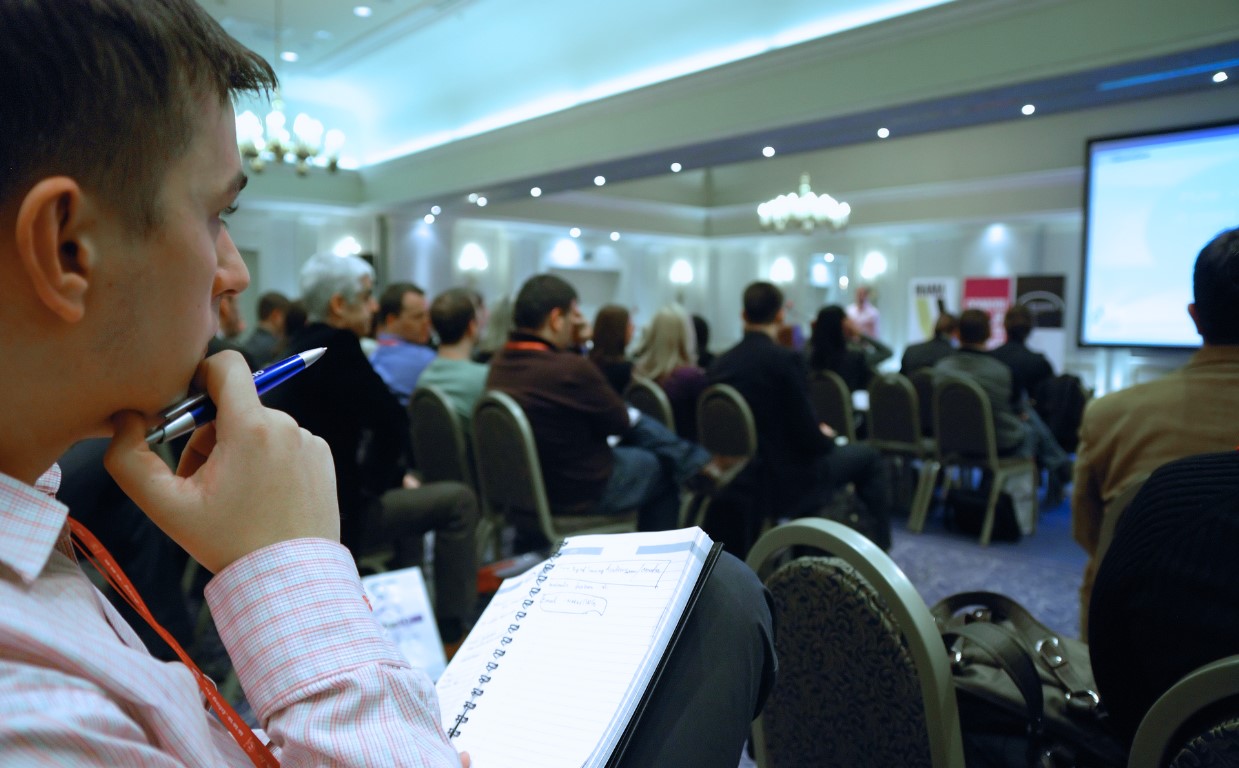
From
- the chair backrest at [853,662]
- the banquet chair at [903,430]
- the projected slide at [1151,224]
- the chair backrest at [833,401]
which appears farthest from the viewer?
the chair backrest at [833,401]

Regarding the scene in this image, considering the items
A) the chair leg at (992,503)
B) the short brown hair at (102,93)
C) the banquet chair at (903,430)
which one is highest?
the short brown hair at (102,93)

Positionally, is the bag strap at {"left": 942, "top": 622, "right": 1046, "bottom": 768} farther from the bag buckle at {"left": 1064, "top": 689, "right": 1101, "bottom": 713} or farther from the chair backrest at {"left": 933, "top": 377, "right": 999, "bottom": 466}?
the chair backrest at {"left": 933, "top": 377, "right": 999, "bottom": 466}

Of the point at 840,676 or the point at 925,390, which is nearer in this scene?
the point at 840,676

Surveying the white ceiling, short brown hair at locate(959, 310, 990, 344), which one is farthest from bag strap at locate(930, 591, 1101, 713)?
the white ceiling

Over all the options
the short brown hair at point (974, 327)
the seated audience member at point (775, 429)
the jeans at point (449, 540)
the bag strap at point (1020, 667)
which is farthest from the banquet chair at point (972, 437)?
the bag strap at point (1020, 667)

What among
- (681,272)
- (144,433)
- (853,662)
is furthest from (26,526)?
(681,272)

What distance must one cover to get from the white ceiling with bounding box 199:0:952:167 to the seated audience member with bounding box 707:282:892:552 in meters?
2.71

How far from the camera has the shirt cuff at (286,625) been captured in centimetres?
48

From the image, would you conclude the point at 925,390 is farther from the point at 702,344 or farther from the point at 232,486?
the point at 232,486

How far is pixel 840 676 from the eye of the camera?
958mm

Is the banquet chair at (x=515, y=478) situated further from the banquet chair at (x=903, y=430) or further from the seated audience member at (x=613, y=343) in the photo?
the banquet chair at (x=903, y=430)

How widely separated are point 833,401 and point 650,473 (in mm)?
2046

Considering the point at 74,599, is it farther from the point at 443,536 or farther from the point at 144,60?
the point at 443,536

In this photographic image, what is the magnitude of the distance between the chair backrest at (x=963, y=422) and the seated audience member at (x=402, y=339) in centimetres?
269
